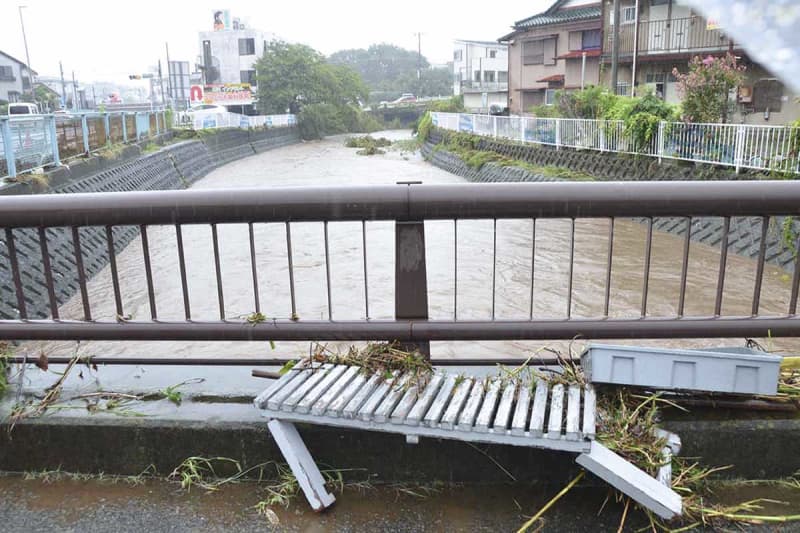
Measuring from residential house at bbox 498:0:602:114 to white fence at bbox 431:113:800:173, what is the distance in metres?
11.1

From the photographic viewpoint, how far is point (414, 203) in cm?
247

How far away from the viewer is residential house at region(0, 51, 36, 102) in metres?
50.9

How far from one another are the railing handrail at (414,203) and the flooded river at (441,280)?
6.97 ft

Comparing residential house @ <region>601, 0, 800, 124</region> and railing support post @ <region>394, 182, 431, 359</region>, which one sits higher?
residential house @ <region>601, 0, 800, 124</region>

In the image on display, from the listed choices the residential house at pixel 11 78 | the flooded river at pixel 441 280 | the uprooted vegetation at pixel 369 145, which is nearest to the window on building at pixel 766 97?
the flooded river at pixel 441 280

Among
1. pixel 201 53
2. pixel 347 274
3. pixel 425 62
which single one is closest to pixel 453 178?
pixel 347 274

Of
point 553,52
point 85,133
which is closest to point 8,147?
point 85,133

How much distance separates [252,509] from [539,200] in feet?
4.64

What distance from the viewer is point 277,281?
10.2 metres

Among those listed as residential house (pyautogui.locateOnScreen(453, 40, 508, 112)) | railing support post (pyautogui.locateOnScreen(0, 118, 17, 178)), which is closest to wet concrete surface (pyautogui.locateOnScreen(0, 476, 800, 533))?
railing support post (pyautogui.locateOnScreen(0, 118, 17, 178))

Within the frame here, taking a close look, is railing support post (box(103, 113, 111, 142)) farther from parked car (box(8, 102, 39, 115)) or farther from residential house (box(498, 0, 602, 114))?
residential house (box(498, 0, 602, 114))

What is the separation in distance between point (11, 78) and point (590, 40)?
42482 millimetres

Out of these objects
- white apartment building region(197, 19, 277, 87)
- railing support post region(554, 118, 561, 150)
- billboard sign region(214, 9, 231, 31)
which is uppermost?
billboard sign region(214, 9, 231, 31)

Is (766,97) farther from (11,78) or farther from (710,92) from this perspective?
(11,78)
